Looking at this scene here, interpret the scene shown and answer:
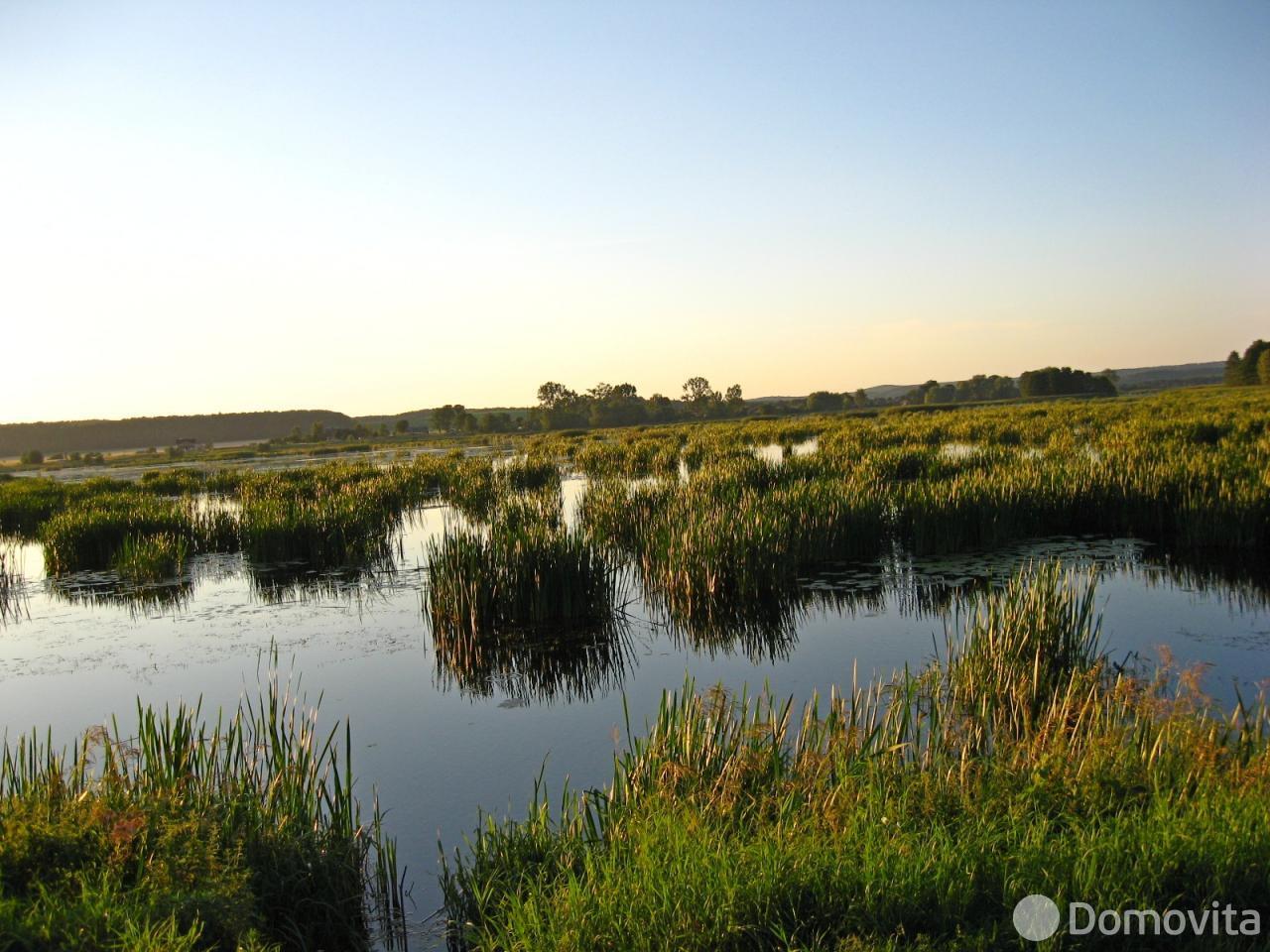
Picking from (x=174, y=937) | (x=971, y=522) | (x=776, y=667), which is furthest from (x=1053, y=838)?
(x=971, y=522)

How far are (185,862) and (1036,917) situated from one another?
372 centimetres

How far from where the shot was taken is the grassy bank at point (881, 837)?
3.31 m

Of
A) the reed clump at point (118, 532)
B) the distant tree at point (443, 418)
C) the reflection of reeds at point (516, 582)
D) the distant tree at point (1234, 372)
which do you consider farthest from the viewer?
the distant tree at point (443, 418)

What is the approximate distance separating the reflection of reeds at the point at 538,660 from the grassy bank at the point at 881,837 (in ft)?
9.55

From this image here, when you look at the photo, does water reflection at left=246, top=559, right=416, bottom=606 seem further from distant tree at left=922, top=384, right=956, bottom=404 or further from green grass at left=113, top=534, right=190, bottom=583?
distant tree at left=922, top=384, right=956, bottom=404

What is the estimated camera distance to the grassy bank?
10.8ft

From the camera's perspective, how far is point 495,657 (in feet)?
30.4

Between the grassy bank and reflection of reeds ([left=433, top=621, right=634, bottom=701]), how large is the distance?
2.91 m

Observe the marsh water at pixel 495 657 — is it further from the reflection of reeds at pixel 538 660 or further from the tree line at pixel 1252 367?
the tree line at pixel 1252 367

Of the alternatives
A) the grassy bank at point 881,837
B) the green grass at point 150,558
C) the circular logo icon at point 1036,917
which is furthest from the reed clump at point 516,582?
the circular logo icon at point 1036,917

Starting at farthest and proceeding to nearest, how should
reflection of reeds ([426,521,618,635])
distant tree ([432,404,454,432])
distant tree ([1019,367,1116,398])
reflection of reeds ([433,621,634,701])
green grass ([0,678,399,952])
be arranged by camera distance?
distant tree ([432,404,454,432])
distant tree ([1019,367,1116,398])
reflection of reeds ([426,521,618,635])
reflection of reeds ([433,621,634,701])
green grass ([0,678,399,952])

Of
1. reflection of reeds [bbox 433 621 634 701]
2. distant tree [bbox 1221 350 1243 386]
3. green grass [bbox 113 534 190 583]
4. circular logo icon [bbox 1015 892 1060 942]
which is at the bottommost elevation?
reflection of reeds [bbox 433 621 634 701]

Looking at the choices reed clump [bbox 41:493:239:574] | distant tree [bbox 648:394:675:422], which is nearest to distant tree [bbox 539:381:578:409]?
distant tree [bbox 648:394:675:422]

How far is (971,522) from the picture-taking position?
43.5ft
